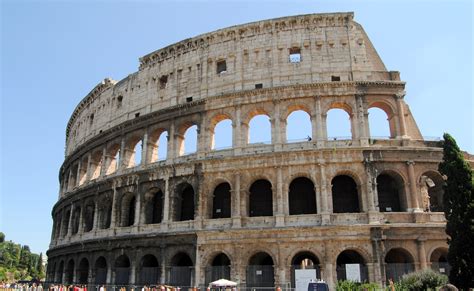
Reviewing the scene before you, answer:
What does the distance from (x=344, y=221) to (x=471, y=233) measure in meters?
5.71

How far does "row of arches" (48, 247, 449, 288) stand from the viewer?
18.1 meters

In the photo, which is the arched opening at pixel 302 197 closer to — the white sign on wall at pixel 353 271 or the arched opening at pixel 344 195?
the arched opening at pixel 344 195

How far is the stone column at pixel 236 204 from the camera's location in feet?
65.0

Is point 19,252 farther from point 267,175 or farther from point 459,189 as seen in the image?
point 459,189

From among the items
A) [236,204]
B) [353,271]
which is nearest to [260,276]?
[236,204]

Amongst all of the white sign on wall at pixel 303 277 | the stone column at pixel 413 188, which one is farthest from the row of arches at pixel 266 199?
the white sign on wall at pixel 303 277

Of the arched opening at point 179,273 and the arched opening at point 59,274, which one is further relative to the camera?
the arched opening at point 59,274

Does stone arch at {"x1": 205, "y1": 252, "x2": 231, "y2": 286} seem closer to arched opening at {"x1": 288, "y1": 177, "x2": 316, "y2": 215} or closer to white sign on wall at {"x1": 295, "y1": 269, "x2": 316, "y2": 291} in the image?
white sign on wall at {"x1": 295, "y1": 269, "x2": 316, "y2": 291}

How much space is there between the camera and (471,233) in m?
14.3

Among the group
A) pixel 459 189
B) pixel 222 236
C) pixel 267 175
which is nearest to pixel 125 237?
pixel 222 236

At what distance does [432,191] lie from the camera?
72.6 ft

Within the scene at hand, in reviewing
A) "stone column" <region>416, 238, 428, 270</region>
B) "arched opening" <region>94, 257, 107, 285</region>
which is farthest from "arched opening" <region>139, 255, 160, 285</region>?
"stone column" <region>416, 238, 428, 270</region>

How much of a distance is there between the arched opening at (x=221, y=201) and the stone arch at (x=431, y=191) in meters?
10.3

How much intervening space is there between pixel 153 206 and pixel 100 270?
541 cm
